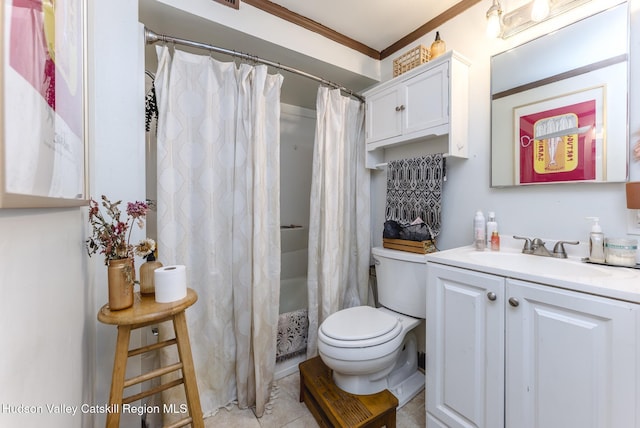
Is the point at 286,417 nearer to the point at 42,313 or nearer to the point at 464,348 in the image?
the point at 464,348

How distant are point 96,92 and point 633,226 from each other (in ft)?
7.38

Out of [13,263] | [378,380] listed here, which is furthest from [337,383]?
[13,263]

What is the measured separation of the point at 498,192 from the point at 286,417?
1.68 meters

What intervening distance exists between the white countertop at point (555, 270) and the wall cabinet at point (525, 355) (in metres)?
0.02

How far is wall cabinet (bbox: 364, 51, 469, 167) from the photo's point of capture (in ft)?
4.62

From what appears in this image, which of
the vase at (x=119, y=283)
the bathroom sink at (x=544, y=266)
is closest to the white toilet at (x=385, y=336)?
the bathroom sink at (x=544, y=266)

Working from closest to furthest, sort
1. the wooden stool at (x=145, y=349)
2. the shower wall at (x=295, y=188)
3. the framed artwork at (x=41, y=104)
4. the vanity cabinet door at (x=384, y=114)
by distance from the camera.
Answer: the framed artwork at (x=41, y=104) < the wooden stool at (x=145, y=349) < the vanity cabinet door at (x=384, y=114) < the shower wall at (x=295, y=188)

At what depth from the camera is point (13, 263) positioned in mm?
426

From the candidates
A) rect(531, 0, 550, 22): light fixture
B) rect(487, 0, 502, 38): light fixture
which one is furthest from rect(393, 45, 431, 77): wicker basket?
rect(531, 0, 550, 22): light fixture

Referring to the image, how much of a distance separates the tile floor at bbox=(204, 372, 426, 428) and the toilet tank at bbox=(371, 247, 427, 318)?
0.49 meters

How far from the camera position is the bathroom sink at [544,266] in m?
0.93

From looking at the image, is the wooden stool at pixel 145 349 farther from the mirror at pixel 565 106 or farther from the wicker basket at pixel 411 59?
the wicker basket at pixel 411 59

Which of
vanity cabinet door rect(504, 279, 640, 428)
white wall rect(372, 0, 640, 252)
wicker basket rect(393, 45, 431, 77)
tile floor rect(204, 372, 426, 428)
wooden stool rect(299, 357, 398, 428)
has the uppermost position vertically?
wicker basket rect(393, 45, 431, 77)

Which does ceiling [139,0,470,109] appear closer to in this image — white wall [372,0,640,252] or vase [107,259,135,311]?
white wall [372,0,640,252]
